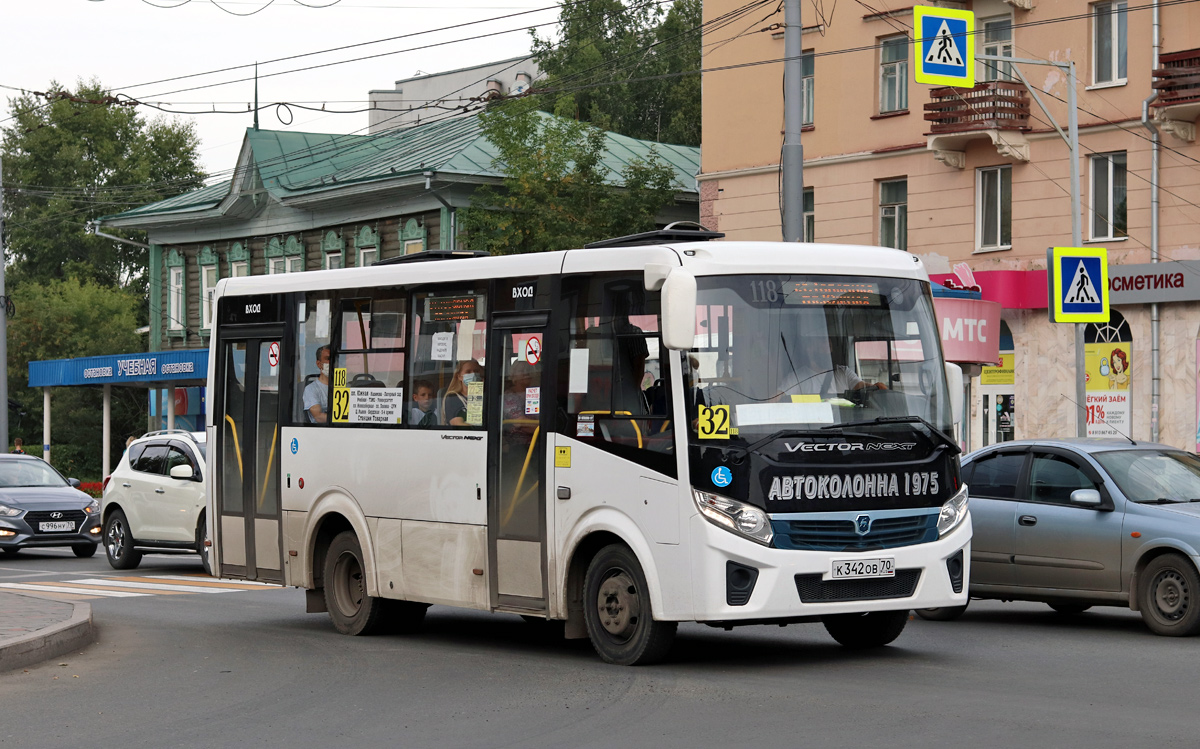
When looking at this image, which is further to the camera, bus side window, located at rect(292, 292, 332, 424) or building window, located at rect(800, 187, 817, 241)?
building window, located at rect(800, 187, 817, 241)

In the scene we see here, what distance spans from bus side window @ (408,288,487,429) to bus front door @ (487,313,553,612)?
20 cm

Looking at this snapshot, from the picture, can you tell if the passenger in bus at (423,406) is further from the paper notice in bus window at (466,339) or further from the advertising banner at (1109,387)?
the advertising banner at (1109,387)

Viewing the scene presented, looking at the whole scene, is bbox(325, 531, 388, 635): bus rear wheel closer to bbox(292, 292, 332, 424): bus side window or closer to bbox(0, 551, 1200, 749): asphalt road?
bbox(0, 551, 1200, 749): asphalt road

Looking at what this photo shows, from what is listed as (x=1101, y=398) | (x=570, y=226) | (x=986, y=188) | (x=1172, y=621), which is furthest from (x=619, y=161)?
(x=1172, y=621)

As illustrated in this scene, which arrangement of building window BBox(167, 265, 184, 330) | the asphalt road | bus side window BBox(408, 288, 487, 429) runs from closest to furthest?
the asphalt road < bus side window BBox(408, 288, 487, 429) < building window BBox(167, 265, 184, 330)

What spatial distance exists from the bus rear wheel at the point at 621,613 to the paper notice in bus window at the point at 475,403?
1549 millimetres

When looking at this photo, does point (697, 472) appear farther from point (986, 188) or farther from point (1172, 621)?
point (986, 188)

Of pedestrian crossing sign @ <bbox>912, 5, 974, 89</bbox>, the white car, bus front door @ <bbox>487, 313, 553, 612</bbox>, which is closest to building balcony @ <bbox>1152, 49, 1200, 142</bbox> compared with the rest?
pedestrian crossing sign @ <bbox>912, 5, 974, 89</bbox>

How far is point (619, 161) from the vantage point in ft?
160

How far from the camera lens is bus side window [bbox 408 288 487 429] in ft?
40.4

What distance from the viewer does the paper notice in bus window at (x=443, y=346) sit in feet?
41.2

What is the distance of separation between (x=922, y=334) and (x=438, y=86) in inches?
2332

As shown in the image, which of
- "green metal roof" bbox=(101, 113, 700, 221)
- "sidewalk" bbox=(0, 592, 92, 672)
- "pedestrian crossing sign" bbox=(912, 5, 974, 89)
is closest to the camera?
"sidewalk" bbox=(0, 592, 92, 672)

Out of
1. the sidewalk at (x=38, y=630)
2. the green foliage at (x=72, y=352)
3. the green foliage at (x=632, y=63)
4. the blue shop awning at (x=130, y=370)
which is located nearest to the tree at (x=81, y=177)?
the green foliage at (x=72, y=352)
